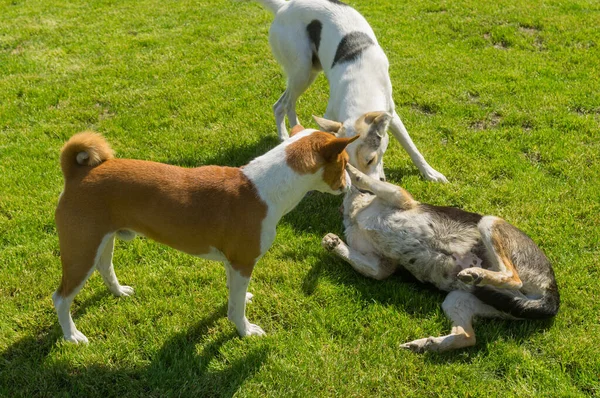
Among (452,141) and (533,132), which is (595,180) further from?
(452,141)

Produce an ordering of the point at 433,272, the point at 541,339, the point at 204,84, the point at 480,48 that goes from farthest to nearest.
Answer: the point at 480,48
the point at 204,84
the point at 433,272
the point at 541,339

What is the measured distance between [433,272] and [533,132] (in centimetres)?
309

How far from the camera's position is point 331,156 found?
3.52 metres

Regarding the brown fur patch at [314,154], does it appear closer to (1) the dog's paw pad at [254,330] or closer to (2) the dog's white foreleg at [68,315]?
(1) the dog's paw pad at [254,330]

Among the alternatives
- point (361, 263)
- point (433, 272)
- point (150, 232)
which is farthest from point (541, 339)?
point (150, 232)

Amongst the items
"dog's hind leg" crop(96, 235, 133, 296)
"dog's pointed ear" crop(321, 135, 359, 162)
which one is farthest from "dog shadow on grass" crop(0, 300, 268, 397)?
"dog's pointed ear" crop(321, 135, 359, 162)

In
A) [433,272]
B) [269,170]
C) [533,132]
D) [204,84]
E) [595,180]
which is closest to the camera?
[269,170]

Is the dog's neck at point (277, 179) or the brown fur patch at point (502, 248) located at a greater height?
the dog's neck at point (277, 179)

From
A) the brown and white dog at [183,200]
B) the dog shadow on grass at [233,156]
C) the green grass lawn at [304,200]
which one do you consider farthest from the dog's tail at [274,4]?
the brown and white dog at [183,200]

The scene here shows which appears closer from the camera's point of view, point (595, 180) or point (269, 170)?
point (269, 170)

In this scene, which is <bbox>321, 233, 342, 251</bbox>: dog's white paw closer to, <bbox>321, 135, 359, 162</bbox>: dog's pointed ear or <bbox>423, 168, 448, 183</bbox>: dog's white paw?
<bbox>321, 135, 359, 162</bbox>: dog's pointed ear

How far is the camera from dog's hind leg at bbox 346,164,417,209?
4793 mm

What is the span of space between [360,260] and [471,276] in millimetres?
1059

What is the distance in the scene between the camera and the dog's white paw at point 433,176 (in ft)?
18.9
